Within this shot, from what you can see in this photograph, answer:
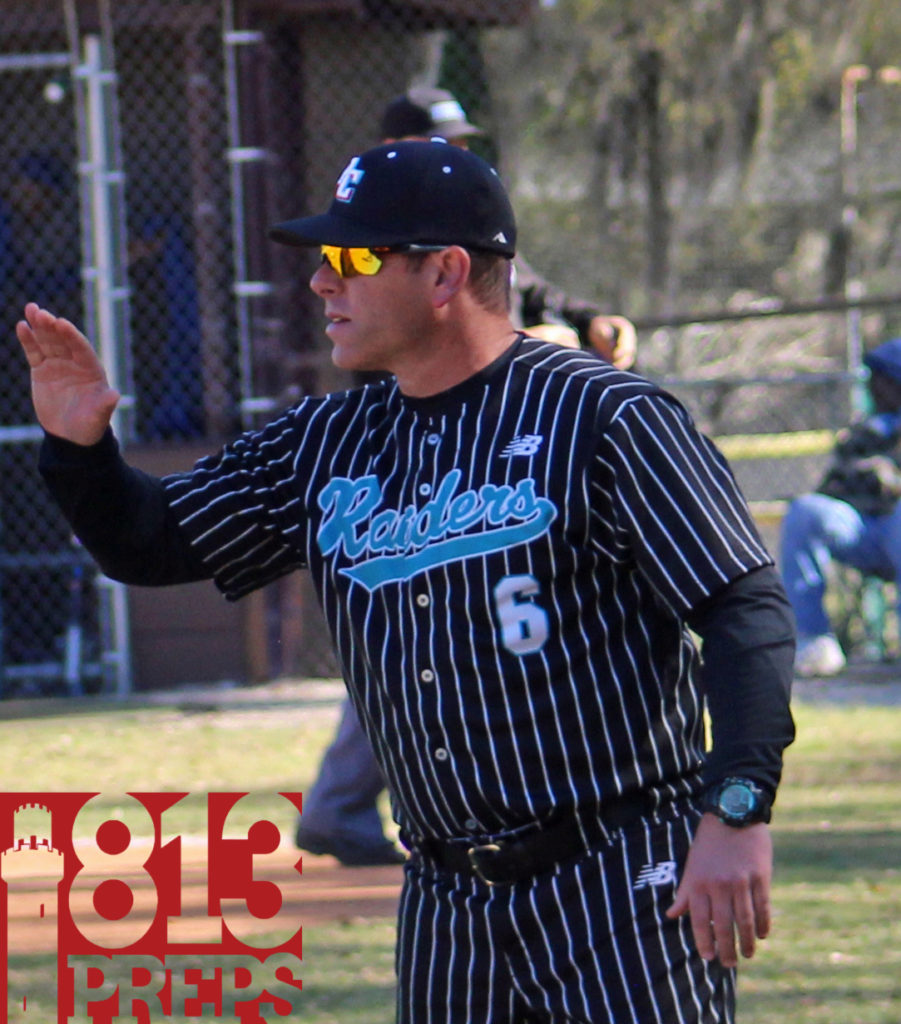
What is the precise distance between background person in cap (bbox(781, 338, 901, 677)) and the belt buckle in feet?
24.1

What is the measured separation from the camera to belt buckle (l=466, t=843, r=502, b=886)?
2.74 meters

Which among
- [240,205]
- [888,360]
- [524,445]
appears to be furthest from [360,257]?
[888,360]

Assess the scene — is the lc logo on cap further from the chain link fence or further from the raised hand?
the chain link fence

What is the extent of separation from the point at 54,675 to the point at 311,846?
5075mm

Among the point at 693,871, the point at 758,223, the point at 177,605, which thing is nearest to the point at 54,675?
the point at 177,605

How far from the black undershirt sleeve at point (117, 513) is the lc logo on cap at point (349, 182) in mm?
536

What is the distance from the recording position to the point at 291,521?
3.11 meters

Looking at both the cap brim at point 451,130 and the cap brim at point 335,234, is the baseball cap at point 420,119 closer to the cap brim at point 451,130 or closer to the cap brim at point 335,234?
the cap brim at point 451,130

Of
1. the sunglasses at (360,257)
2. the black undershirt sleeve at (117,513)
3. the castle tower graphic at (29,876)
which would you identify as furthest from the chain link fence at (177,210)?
the sunglasses at (360,257)

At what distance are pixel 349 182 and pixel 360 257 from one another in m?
0.14

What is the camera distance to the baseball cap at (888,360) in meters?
10.2

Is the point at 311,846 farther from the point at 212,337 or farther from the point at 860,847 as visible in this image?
the point at 212,337

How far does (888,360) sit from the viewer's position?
10195 mm

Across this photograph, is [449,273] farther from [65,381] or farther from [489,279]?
[65,381]
